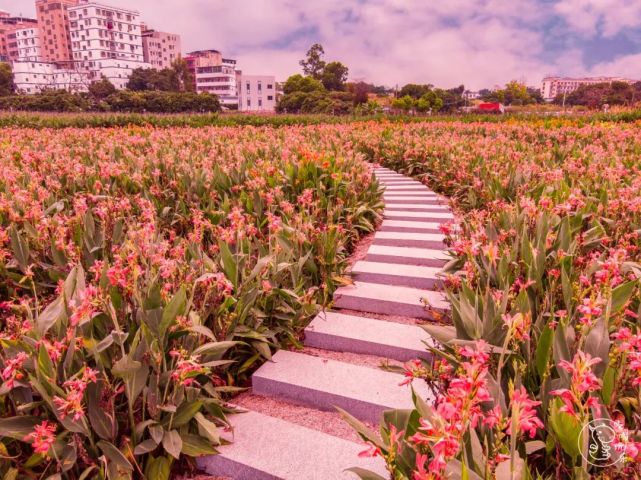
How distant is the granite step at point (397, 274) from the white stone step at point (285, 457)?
2149 mm

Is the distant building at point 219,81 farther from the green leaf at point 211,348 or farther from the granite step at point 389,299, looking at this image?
the green leaf at point 211,348

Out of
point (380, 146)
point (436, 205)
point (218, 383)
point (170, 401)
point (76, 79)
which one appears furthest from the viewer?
point (76, 79)

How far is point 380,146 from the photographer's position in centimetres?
1203

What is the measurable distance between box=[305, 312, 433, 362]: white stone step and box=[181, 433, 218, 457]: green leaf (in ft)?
4.61

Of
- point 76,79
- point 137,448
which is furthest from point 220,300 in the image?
point 76,79

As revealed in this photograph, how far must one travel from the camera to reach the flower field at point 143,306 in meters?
2.19

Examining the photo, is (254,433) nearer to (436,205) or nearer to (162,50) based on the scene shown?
(436,205)

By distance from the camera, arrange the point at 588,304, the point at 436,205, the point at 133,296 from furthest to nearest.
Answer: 1. the point at 436,205
2. the point at 133,296
3. the point at 588,304

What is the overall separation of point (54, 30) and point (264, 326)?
14956cm

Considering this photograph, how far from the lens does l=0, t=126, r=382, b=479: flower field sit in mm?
2191

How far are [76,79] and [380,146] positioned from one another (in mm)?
122947

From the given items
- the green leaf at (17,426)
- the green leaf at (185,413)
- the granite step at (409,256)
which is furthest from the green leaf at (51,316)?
the granite step at (409,256)

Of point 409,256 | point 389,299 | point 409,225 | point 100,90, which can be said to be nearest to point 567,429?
point 389,299

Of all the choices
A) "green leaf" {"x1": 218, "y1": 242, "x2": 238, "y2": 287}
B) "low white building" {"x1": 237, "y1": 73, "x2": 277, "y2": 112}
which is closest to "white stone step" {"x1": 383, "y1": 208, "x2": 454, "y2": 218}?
"green leaf" {"x1": 218, "y1": 242, "x2": 238, "y2": 287}
